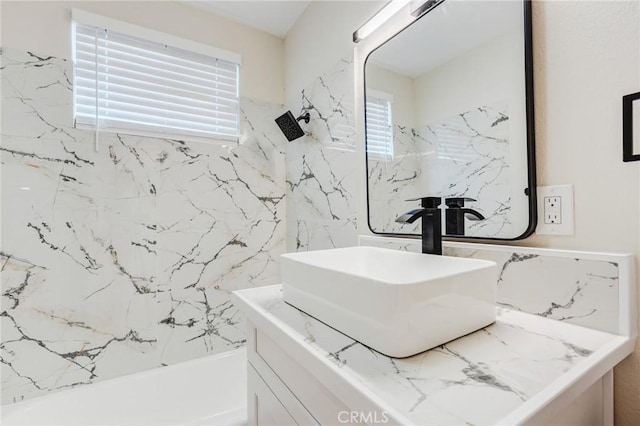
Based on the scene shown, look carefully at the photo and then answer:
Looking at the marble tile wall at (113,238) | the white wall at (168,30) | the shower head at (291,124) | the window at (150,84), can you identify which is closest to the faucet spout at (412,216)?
the shower head at (291,124)

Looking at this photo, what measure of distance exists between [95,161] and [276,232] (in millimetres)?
1074

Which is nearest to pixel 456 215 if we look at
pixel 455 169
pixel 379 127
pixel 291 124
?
pixel 455 169

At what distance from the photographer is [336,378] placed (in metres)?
0.52

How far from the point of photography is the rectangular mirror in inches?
33.3

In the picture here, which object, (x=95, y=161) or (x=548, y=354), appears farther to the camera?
(x=95, y=161)

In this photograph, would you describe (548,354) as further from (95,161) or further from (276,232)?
(95,161)

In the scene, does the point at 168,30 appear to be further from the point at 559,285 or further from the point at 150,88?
the point at 559,285

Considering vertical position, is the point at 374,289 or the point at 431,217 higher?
the point at 431,217

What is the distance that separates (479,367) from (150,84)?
1956mm

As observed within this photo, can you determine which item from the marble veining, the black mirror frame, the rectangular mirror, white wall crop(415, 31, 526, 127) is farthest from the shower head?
the black mirror frame

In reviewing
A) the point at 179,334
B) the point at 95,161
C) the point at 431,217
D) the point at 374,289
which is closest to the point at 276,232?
the point at 179,334

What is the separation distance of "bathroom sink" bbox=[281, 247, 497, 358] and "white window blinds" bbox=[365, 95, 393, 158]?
1.93ft

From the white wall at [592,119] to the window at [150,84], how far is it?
1.63m

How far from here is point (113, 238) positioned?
159 centimetres
